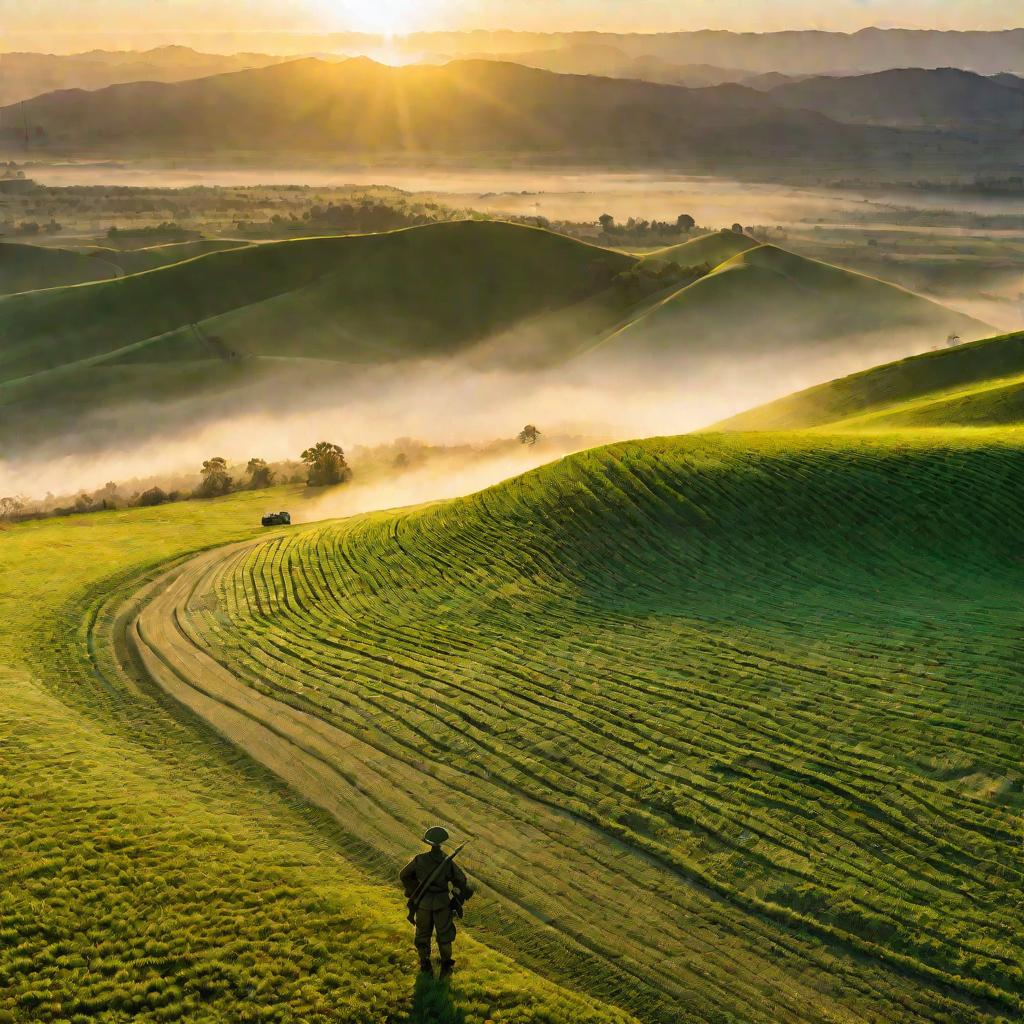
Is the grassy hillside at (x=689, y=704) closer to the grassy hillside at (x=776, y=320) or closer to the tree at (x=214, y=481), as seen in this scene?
the tree at (x=214, y=481)

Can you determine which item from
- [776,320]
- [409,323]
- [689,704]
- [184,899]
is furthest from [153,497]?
[776,320]

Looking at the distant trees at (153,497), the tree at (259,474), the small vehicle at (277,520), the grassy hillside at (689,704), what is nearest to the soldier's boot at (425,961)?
the grassy hillside at (689,704)

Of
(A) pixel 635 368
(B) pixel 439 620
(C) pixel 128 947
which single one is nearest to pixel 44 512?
(B) pixel 439 620

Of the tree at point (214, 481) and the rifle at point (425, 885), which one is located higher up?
the tree at point (214, 481)

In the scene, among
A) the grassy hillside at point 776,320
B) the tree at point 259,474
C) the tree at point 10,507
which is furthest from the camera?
the grassy hillside at point 776,320

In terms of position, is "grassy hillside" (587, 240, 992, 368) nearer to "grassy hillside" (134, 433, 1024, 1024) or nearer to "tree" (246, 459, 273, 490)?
"tree" (246, 459, 273, 490)

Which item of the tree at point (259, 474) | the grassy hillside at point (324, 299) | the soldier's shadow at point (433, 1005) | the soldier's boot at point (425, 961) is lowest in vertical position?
the soldier's shadow at point (433, 1005)
